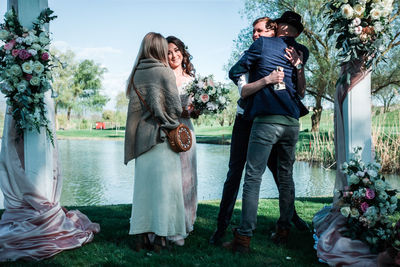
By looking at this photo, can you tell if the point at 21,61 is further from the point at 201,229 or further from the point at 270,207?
the point at 270,207

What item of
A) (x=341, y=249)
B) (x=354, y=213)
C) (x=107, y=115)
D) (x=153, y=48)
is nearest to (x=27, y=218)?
(x=153, y=48)

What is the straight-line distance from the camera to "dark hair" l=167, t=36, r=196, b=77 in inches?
151

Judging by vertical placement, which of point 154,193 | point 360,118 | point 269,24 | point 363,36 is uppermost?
point 269,24

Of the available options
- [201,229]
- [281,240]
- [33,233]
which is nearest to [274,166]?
[281,240]

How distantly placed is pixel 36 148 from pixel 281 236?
7.84 feet

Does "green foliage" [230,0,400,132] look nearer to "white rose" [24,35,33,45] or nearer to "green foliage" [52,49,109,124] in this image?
"white rose" [24,35,33,45]

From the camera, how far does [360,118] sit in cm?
331

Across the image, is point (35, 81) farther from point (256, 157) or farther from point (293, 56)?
point (293, 56)

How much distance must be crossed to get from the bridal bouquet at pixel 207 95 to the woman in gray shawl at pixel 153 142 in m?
0.45

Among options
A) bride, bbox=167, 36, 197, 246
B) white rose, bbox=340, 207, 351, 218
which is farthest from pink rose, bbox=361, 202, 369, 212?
bride, bbox=167, 36, 197, 246

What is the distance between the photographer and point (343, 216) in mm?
3156

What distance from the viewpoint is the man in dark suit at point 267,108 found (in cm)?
301

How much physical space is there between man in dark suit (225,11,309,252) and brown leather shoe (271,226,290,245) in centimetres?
48

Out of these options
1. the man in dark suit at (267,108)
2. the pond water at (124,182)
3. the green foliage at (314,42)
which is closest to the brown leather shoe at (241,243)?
the man in dark suit at (267,108)
